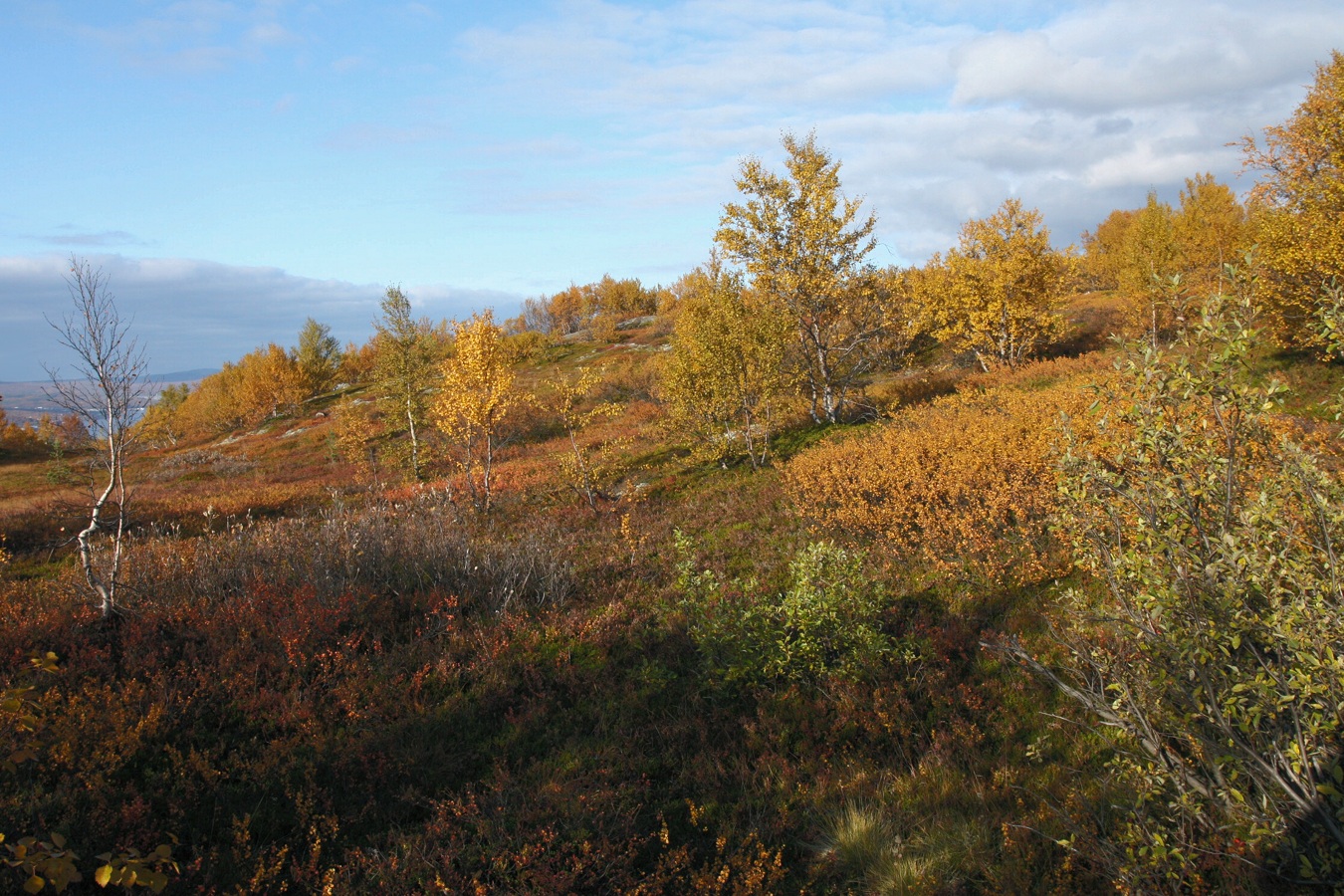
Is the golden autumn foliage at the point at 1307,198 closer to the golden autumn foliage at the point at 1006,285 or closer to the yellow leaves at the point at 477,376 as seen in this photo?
the golden autumn foliage at the point at 1006,285

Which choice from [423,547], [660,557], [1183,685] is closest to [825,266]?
[660,557]

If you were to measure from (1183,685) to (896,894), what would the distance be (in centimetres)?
238

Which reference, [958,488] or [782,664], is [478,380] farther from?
[782,664]

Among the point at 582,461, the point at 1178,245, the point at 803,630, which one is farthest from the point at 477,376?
the point at 1178,245

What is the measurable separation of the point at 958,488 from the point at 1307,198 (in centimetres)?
1357

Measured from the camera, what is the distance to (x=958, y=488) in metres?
12.7

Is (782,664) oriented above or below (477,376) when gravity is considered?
below

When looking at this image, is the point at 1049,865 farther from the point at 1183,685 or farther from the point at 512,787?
the point at 512,787

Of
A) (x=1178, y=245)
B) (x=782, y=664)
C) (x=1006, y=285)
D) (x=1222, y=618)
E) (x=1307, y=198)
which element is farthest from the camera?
(x=1178, y=245)

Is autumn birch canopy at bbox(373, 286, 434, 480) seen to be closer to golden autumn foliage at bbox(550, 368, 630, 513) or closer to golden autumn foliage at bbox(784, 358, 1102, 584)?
golden autumn foliage at bbox(550, 368, 630, 513)

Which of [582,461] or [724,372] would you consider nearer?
[582,461]

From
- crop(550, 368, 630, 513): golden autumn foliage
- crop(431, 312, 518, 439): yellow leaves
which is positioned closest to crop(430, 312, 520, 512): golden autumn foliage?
crop(431, 312, 518, 439): yellow leaves

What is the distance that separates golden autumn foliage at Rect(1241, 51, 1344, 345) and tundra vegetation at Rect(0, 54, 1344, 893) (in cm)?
11

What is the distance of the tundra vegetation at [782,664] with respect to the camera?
4.06m
